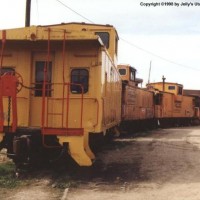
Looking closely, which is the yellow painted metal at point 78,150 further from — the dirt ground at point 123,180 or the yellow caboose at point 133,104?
the yellow caboose at point 133,104

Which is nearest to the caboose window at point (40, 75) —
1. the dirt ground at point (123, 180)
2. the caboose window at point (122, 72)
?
the dirt ground at point (123, 180)

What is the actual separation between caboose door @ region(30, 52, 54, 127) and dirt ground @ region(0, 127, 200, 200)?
4.11 feet

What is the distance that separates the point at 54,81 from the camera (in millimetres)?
9258

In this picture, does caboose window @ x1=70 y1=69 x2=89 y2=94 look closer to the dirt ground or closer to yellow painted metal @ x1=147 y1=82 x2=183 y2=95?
the dirt ground

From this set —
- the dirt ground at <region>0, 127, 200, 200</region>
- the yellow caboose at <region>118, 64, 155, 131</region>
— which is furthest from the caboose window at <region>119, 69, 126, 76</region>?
the dirt ground at <region>0, 127, 200, 200</region>

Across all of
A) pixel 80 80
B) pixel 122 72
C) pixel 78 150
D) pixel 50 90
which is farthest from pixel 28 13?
pixel 78 150

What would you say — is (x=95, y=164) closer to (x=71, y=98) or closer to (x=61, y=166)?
(x=61, y=166)

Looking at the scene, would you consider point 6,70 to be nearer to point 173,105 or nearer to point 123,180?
point 123,180

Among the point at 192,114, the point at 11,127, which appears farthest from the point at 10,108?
the point at 192,114

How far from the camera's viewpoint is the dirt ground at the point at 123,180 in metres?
7.68

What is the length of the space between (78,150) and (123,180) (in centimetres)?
117

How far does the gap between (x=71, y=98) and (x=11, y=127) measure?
4.40 ft

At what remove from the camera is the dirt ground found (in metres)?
7.68

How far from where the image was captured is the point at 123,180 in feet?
29.5
